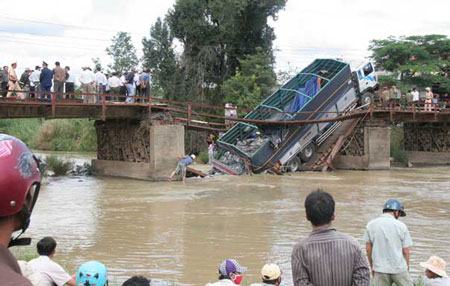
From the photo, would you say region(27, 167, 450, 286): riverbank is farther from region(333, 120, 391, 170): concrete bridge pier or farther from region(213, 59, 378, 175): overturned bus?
region(333, 120, 391, 170): concrete bridge pier

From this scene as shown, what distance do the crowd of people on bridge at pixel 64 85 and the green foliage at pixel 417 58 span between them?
21.3 m

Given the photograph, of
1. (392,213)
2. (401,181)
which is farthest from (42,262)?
(401,181)

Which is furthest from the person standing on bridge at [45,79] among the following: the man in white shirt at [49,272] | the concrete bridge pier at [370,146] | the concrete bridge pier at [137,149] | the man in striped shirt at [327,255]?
the man in striped shirt at [327,255]

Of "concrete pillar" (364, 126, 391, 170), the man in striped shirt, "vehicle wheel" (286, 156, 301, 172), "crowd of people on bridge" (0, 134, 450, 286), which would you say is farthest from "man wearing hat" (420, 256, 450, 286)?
"concrete pillar" (364, 126, 391, 170)

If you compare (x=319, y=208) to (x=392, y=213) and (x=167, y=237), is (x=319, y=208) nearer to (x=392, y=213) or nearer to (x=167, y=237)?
(x=392, y=213)

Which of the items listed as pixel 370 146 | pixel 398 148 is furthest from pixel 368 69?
pixel 398 148

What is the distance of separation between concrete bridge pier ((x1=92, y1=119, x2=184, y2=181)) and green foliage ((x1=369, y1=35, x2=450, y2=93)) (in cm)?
2072

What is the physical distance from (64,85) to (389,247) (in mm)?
19347

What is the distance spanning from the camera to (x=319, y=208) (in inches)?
158

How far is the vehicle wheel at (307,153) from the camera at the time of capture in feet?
94.8

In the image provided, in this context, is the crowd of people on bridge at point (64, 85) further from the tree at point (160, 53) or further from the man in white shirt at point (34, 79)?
the tree at point (160, 53)

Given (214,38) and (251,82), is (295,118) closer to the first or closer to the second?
(251,82)

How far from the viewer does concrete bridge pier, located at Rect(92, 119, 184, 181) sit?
25469 millimetres

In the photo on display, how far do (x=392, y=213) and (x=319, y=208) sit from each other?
255 cm
